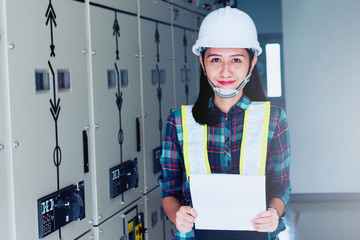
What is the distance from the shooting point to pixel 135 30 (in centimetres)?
314

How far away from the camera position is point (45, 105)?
2078 millimetres

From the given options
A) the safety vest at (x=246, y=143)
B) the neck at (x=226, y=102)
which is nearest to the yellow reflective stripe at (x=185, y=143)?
the safety vest at (x=246, y=143)

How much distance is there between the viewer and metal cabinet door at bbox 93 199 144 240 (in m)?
2.62

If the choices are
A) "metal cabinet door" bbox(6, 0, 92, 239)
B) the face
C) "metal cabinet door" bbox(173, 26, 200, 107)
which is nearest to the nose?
the face

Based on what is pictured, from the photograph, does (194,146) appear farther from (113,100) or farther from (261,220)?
(113,100)

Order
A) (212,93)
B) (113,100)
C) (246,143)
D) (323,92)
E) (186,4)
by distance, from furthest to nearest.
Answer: (323,92) < (186,4) < (113,100) < (212,93) < (246,143)

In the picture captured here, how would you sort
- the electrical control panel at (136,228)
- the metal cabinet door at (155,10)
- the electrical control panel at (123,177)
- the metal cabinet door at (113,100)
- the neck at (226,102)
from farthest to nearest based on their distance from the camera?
1. the metal cabinet door at (155,10)
2. the electrical control panel at (136,228)
3. the electrical control panel at (123,177)
4. the metal cabinet door at (113,100)
5. the neck at (226,102)

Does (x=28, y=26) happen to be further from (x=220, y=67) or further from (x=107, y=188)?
(x=107, y=188)

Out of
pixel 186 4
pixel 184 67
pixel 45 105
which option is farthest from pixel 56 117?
pixel 186 4

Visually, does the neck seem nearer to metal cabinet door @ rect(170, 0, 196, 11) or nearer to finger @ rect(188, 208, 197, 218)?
finger @ rect(188, 208, 197, 218)

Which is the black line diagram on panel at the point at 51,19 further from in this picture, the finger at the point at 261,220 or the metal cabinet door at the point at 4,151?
the finger at the point at 261,220

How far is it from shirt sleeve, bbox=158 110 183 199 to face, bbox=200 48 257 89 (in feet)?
0.72

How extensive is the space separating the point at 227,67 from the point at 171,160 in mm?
410

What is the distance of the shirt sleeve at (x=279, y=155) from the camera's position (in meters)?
1.93
